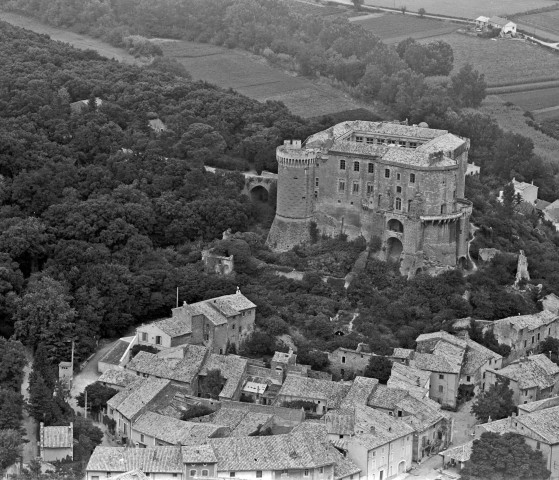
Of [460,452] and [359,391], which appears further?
[359,391]

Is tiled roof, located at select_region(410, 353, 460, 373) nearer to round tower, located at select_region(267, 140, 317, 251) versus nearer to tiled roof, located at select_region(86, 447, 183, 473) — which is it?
round tower, located at select_region(267, 140, 317, 251)

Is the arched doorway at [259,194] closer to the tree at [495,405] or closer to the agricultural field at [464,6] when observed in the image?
the tree at [495,405]

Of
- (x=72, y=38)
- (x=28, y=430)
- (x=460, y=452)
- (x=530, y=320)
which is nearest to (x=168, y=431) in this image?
(x=28, y=430)

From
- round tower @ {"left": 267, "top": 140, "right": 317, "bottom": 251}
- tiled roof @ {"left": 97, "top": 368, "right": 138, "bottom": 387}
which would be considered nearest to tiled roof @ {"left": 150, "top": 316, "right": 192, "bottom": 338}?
tiled roof @ {"left": 97, "top": 368, "right": 138, "bottom": 387}

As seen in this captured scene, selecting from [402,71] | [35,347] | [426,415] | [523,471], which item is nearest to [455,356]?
[426,415]

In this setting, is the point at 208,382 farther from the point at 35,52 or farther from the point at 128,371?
the point at 35,52

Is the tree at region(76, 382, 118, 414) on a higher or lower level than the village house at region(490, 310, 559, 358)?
lower

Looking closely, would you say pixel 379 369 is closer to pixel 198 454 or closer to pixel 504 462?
pixel 504 462
